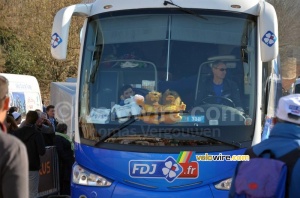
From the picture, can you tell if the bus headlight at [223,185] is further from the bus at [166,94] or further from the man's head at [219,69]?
the man's head at [219,69]

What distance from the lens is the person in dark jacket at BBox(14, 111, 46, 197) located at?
301 inches

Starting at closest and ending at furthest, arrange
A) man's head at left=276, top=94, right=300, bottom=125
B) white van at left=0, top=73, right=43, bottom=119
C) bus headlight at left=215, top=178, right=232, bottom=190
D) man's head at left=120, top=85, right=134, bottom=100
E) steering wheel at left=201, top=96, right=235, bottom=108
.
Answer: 1. man's head at left=276, top=94, right=300, bottom=125
2. bus headlight at left=215, top=178, right=232, bottom=190
3. steering wheel at left=201, top=96, right=235, bottom=108
4. man's head at left=120, top=85, right=134, bottom=100
5. white van at left=0, top=73, right=43, bottom=119

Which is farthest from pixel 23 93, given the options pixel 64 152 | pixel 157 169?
pixel 157 169

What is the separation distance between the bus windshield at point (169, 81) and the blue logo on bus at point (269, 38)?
286 mm

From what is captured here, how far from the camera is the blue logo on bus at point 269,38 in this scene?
612 cm

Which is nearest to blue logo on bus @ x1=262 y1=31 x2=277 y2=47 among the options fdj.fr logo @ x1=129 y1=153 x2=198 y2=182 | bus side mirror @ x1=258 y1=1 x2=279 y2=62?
bus side mirror @ x1=258 y1=1 x2=279 y2=62

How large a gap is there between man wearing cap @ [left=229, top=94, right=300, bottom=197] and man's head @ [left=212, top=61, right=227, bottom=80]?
2711mm

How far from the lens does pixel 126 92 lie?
6430mm

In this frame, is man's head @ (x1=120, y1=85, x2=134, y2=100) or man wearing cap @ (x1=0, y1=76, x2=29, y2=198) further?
man's head @ (x1=120, y1=85, x2=134, y2=100)

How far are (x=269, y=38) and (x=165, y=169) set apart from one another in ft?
6.07

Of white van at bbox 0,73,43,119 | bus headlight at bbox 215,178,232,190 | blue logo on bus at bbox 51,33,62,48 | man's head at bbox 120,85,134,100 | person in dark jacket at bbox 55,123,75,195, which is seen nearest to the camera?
bus headlight at bbox 215,178,232,190

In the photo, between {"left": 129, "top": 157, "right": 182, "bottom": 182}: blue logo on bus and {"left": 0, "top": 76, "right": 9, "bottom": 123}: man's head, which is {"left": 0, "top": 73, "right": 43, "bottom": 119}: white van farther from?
{"left": 0, "top": 76, "right": 9, "bottom": 123}: man's head
